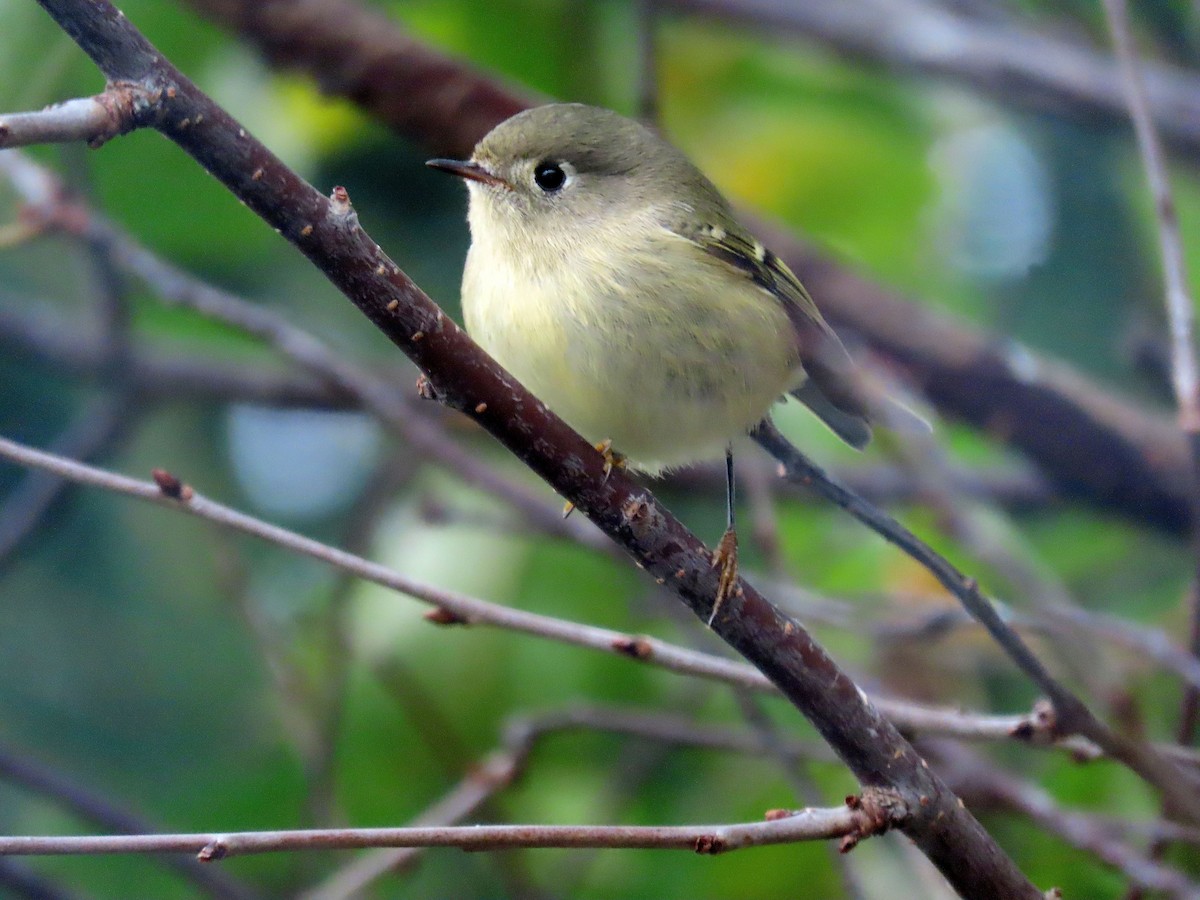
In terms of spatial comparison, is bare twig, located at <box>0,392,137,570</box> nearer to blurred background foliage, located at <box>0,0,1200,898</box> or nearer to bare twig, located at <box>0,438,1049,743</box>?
blurred background foliage, located at <box>0,0,1200,898</box>

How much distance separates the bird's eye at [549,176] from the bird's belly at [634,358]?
37cm

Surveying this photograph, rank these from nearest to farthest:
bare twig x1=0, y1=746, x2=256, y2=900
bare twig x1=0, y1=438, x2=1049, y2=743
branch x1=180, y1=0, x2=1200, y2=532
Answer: bare twig x1=0, y1=438, x2=1049, y2=743
bare twig x1=0, y1=746, x2=256, y2=900
branch x1=180, y1=0, x2=1200, y2=532

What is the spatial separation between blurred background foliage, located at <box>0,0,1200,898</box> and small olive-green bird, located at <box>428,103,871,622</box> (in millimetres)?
571

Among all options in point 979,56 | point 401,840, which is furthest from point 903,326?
point 401,840

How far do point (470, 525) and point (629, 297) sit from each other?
3.51 feet

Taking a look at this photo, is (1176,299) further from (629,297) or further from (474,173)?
(474,173)

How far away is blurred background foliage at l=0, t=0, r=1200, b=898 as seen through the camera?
322 centimetres

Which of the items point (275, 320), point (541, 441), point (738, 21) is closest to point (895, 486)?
point (738, 21)

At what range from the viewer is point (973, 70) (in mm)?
4070

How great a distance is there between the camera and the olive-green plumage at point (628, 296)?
2.31 m

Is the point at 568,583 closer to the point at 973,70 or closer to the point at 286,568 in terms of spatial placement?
the point at 286,568

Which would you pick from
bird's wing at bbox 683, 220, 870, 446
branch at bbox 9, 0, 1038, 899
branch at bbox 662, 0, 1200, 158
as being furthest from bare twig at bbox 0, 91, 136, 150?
branch at bbox 662, 0, 1200, 158

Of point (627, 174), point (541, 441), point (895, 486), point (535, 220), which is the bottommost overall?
point (541, 441)

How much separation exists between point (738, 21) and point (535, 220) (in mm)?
1959
